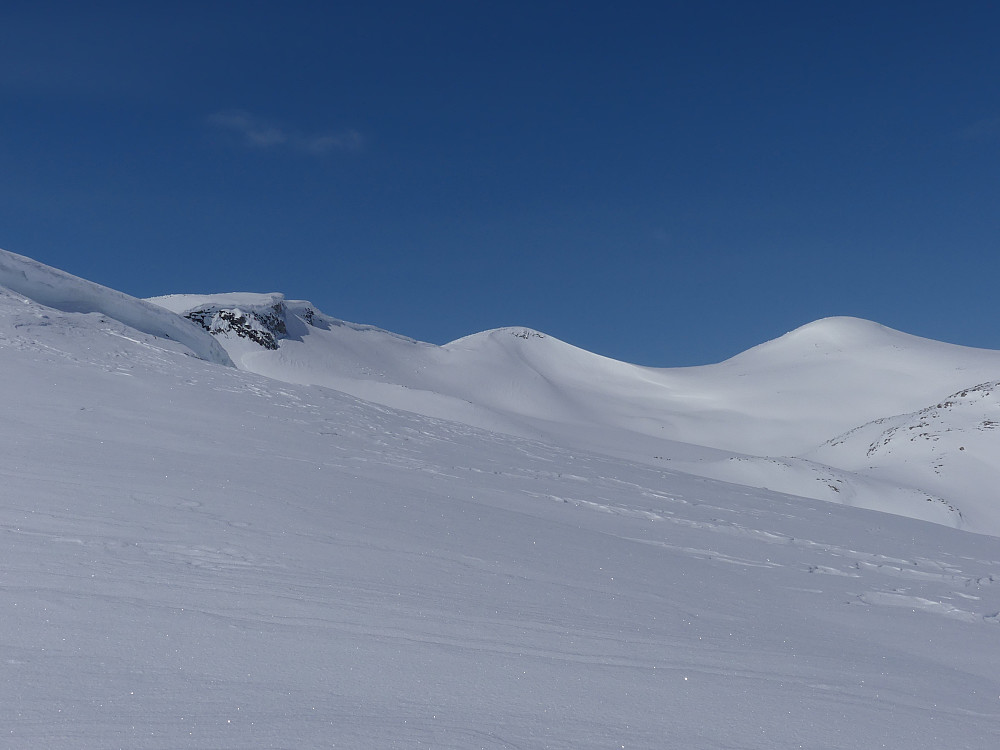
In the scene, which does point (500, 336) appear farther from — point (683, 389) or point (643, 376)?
point (683, 389)

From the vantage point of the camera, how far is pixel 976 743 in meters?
3.20

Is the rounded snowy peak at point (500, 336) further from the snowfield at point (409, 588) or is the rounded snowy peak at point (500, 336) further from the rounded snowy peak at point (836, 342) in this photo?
the snowfield at point (409, 588)

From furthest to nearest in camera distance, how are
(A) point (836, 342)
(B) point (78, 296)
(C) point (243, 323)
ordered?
(A) point (836, 342) → (C) point (243, 323) → (B) point (78, 296)

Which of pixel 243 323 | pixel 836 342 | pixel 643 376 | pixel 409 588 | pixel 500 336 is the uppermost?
pixel 836 342

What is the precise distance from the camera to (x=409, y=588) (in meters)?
Result: 4.31

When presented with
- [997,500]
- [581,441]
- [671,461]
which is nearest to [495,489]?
[671,461]

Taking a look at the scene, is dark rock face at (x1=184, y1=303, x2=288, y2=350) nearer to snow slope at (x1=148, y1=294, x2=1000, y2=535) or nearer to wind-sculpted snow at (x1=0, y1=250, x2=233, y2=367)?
snow slope at (x1=148, y1=294, x2=1000, y2=535)

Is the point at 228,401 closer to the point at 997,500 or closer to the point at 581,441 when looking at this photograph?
the point at 581,441

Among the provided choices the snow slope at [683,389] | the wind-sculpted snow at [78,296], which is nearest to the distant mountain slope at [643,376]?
the snow slope at [683,389]

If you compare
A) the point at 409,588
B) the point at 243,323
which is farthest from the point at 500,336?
the point at 409,588

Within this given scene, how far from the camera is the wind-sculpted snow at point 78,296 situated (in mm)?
16094

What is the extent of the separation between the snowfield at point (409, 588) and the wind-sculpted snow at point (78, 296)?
A: 273cm

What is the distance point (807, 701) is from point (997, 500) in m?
26.8

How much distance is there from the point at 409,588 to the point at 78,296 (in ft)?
51.4
